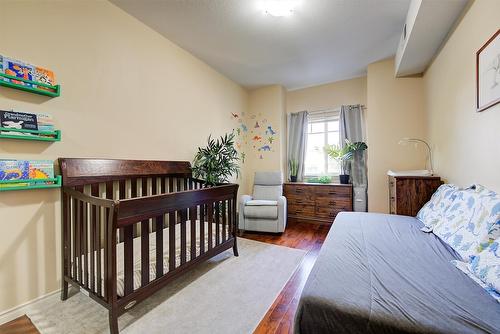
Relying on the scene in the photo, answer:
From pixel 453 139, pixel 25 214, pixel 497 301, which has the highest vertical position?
pixel 453 139

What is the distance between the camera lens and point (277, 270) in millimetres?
2104

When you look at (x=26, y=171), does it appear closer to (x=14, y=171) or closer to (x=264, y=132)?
(x=14, y=171)

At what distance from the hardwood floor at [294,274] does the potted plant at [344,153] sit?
3.18 ft

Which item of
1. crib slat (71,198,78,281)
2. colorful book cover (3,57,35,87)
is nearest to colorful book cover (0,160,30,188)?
crib slat (71,198,78,281)

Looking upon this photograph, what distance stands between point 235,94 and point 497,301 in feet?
12.7

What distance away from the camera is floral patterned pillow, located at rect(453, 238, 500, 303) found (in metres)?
0.86

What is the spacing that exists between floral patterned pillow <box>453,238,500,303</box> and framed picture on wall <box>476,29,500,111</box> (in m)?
1.00

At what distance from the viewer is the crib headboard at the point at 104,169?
1625 mm

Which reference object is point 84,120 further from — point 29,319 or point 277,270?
point 277,270

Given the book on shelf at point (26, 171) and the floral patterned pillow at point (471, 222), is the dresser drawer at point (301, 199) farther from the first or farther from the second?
the book on shelf at point (26, 171)

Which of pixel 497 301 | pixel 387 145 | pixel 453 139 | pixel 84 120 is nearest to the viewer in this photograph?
pixel 497 301

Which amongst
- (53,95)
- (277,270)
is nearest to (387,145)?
(277,270)

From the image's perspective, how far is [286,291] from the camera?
1.76 m

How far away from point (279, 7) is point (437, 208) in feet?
7.44
